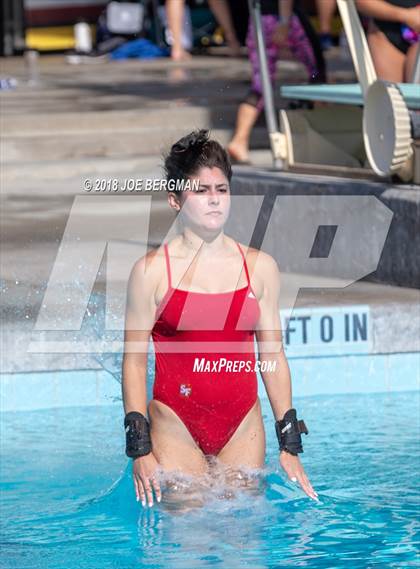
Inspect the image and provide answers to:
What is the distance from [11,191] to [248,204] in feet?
8.77

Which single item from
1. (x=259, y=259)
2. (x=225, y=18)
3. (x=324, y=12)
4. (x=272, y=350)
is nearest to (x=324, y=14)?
(x=324, y=12)

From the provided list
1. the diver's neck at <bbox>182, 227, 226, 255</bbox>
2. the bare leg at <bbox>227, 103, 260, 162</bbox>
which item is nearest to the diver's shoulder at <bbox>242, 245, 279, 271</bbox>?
the diver's neck at <bbox>182, 227, 226, 255</bbox>

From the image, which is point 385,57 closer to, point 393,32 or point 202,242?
point 393,32

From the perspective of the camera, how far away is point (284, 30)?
10539 mm

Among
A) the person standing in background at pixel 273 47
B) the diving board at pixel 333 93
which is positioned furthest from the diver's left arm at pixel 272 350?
the person standing in background at pixel 273 47

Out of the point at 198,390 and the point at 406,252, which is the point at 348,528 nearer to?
the point at 198,390

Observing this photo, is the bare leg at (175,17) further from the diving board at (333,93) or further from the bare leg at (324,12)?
the diving board at (333,93)

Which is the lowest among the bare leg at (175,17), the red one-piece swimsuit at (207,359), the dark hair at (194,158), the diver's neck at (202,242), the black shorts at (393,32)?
the red one-piece swimsuit at (207,359)

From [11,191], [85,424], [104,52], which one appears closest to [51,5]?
[104,52]

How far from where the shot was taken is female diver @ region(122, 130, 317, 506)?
5.02 meters

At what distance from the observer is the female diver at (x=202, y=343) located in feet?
16.5

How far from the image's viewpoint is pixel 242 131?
10766 millimetres

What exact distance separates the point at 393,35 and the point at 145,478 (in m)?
5.00

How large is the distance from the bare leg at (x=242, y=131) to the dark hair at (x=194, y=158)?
5585 mm
